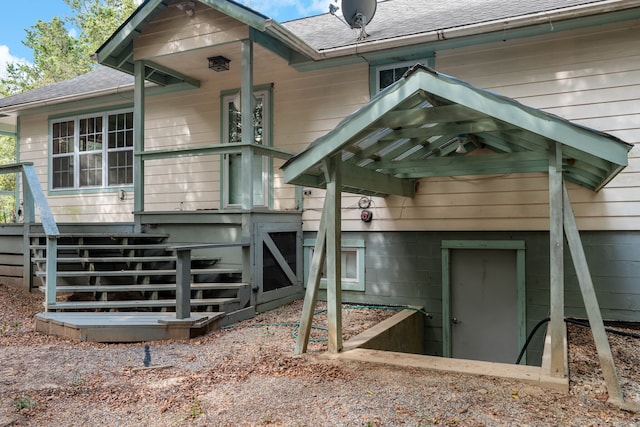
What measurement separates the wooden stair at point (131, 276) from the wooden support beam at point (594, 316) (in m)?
3.89

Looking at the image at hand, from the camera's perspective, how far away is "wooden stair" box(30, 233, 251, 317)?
18.7 feet

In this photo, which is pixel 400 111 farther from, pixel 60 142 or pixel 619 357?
pixel 60 142

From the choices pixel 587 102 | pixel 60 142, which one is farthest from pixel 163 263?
pixel 587 102

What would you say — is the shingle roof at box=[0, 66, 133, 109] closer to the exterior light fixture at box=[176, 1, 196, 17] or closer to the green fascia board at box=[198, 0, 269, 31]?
the exterior light fixture at box=[176, 1, 196, 17]

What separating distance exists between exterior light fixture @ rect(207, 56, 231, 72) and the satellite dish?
2.12 metres

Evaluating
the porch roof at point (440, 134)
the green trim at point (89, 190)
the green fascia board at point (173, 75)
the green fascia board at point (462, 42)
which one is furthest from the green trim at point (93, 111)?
the porch roof at point (440, 134)

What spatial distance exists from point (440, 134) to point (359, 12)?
4.11 m

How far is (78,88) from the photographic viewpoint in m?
9.60

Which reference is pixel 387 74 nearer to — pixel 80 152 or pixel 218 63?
pixel 218 63

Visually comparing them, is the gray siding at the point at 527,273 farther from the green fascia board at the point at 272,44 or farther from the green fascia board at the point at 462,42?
the green fascia board at the point at 272,44

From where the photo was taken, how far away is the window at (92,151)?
935cm

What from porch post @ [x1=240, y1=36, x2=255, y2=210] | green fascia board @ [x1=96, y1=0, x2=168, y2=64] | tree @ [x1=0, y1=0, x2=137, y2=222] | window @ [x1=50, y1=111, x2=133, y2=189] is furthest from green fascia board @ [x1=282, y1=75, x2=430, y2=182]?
tree @ [x1=0, y1=0, x2=137, y2=222]

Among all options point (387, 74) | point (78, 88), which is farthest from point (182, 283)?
point (78, 88)

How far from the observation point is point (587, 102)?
19.4ft
